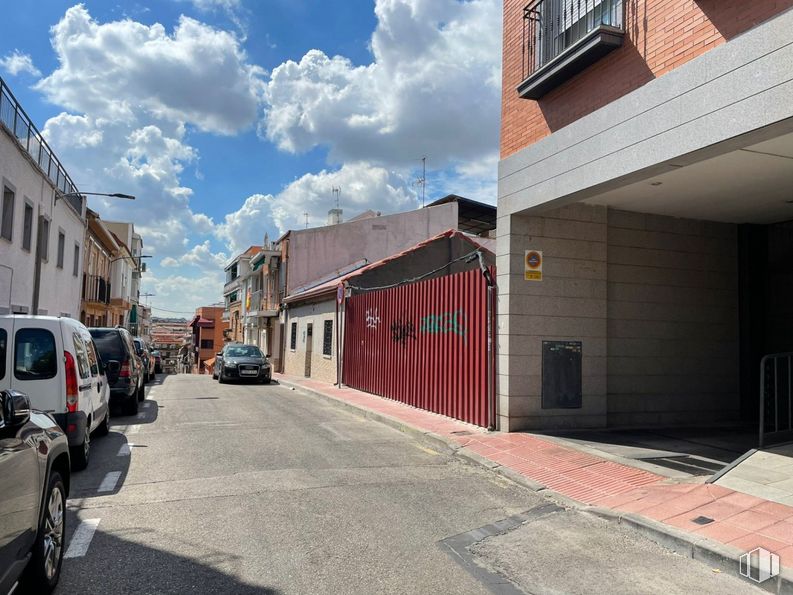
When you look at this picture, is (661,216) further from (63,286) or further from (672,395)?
(63,286)

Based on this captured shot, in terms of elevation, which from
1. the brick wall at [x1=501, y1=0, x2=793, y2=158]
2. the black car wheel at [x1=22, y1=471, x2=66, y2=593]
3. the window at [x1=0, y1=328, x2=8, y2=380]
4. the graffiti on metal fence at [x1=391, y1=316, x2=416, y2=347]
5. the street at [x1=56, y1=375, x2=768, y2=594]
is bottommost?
the street at [x1=56, y1=375, x2=768, y2=594]

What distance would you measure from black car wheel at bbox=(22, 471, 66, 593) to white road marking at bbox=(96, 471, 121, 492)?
2365 mm

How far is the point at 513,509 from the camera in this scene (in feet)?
19.1

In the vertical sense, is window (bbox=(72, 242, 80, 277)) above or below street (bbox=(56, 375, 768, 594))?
above

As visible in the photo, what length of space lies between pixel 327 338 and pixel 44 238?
31.6 ft

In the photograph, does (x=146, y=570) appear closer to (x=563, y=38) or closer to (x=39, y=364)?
(x=39, y=364)

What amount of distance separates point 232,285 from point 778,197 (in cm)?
5340

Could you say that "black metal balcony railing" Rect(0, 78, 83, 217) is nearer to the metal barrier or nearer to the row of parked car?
the row of parked car

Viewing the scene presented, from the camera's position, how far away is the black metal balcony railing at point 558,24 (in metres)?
7.91

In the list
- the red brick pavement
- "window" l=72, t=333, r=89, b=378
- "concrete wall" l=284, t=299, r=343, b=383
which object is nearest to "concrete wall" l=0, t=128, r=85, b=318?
"window" l=72, t=333, r=89, b=378

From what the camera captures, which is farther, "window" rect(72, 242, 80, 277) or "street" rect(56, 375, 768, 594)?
"window" rect(72, 242, 80, 277)

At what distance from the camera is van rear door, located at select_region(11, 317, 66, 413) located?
6.54m

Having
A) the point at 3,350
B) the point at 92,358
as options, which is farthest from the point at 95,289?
the point at 3,350

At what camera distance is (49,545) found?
3676 mm
